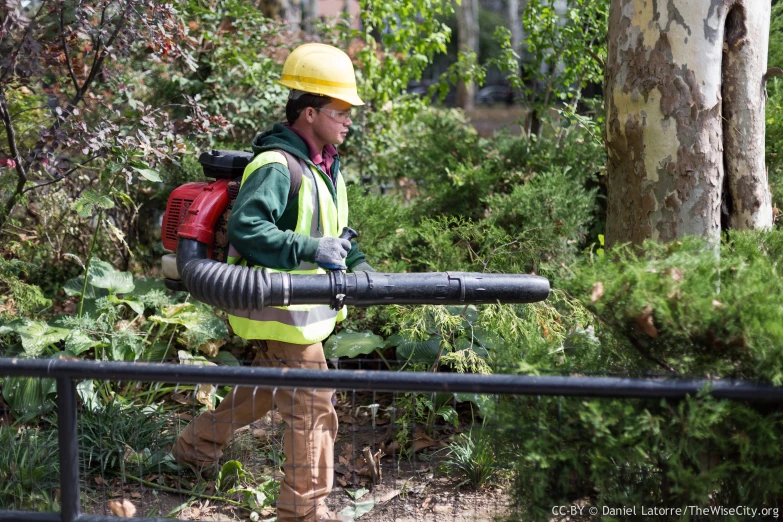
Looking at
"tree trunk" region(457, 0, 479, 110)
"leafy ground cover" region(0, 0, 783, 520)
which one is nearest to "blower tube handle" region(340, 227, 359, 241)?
"leafy ground cover" region(0, 0, 783, 520)

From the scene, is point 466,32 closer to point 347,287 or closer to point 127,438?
point 127,438

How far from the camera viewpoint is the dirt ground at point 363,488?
351 cm

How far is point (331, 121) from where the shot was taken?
128 inches

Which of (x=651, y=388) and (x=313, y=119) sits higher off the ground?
(x=313, y=119)

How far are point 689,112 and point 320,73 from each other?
155 cm

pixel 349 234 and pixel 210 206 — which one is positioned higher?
pixel 210 206

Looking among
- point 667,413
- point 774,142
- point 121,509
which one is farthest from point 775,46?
point 121,509

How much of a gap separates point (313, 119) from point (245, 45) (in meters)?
3.22

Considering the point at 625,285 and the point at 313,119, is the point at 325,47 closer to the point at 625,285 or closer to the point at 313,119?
the point at 313,119

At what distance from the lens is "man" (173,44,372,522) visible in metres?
2.98

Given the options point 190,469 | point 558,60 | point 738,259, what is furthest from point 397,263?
point 738,259

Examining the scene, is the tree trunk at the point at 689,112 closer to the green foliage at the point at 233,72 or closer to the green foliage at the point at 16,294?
the green foliage at the point at 233,72

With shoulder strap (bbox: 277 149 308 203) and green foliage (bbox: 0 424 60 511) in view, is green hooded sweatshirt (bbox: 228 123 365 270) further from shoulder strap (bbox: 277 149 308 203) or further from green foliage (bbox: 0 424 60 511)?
green foliage (bbox: 0 424 60 511)

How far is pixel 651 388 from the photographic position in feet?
7.30
